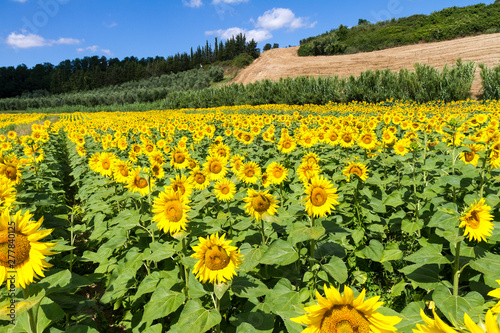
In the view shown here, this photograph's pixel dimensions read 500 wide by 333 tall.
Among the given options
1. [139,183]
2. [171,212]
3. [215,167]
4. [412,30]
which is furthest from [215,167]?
[412,30]

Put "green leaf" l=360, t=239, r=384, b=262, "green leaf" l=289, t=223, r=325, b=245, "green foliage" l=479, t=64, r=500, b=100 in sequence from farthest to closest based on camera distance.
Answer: "green foliage" l=479, t=64, r=500, b=100 → "green leaf" l=360, t=239, r=384, b=262 → "green leaf" l=289, t=223, r=325, b=245

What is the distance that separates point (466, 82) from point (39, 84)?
362 ft

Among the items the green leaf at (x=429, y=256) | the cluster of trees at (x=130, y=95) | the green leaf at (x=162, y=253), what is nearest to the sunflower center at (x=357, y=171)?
the green leaf at (x=429, y=256)

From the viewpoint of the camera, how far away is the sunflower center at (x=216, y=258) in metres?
1.68

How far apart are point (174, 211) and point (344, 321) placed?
1.50 m

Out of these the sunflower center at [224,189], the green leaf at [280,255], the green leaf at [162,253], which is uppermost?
the sunflower center at [224,189]

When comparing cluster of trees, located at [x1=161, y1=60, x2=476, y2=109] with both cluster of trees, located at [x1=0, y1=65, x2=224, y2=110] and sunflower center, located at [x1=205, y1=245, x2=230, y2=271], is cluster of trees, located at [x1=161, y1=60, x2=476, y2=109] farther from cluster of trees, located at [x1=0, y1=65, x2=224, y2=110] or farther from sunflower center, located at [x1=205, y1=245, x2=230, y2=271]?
cluster of trees, located at [x1=0, y1=65, x2=224, y2=110]

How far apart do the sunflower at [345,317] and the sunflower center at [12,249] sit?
4.47 ft

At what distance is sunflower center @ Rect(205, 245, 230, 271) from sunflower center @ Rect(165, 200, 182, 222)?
594mm

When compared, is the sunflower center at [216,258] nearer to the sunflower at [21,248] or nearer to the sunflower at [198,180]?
the sunflower at [21,248]

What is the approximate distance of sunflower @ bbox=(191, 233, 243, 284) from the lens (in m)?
1.69

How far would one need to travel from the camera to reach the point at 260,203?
7.48ft

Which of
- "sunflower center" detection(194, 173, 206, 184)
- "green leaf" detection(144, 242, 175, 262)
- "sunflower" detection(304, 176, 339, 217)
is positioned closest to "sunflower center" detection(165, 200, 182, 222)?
"green leaf" detection(144, 242, 175, 262)

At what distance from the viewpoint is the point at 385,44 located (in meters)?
52.5
